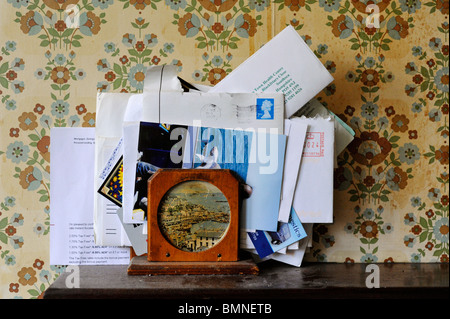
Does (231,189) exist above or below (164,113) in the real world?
below

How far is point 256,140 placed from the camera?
105 cm

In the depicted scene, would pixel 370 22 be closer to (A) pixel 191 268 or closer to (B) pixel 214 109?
(B) pixel 214 109

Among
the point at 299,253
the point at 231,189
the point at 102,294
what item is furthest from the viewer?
the point at 299,253

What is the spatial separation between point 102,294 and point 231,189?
339mm

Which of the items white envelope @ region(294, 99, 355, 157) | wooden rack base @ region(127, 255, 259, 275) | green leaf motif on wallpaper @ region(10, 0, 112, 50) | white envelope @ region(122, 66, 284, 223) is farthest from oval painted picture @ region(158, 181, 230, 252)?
green leaf motif on wallpaper @ region(10, 0, 112, 50)

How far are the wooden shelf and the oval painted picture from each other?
0.09m

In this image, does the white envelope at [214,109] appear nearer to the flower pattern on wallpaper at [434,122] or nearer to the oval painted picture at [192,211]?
the oval painted picture at [192,211]

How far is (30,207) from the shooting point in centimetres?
117

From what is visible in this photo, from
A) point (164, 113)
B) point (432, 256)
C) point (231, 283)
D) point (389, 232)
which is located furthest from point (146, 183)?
point (432, 256)

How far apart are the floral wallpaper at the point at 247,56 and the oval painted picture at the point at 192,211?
1.03ft

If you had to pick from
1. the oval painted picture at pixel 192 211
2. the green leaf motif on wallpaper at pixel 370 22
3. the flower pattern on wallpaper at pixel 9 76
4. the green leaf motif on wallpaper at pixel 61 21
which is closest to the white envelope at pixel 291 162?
the oval painted picture at pixel 192 211

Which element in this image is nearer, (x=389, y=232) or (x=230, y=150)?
(x=230, y=150)

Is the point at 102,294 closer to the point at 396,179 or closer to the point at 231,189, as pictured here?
the point at 231,189

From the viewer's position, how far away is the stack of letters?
1041 mm
